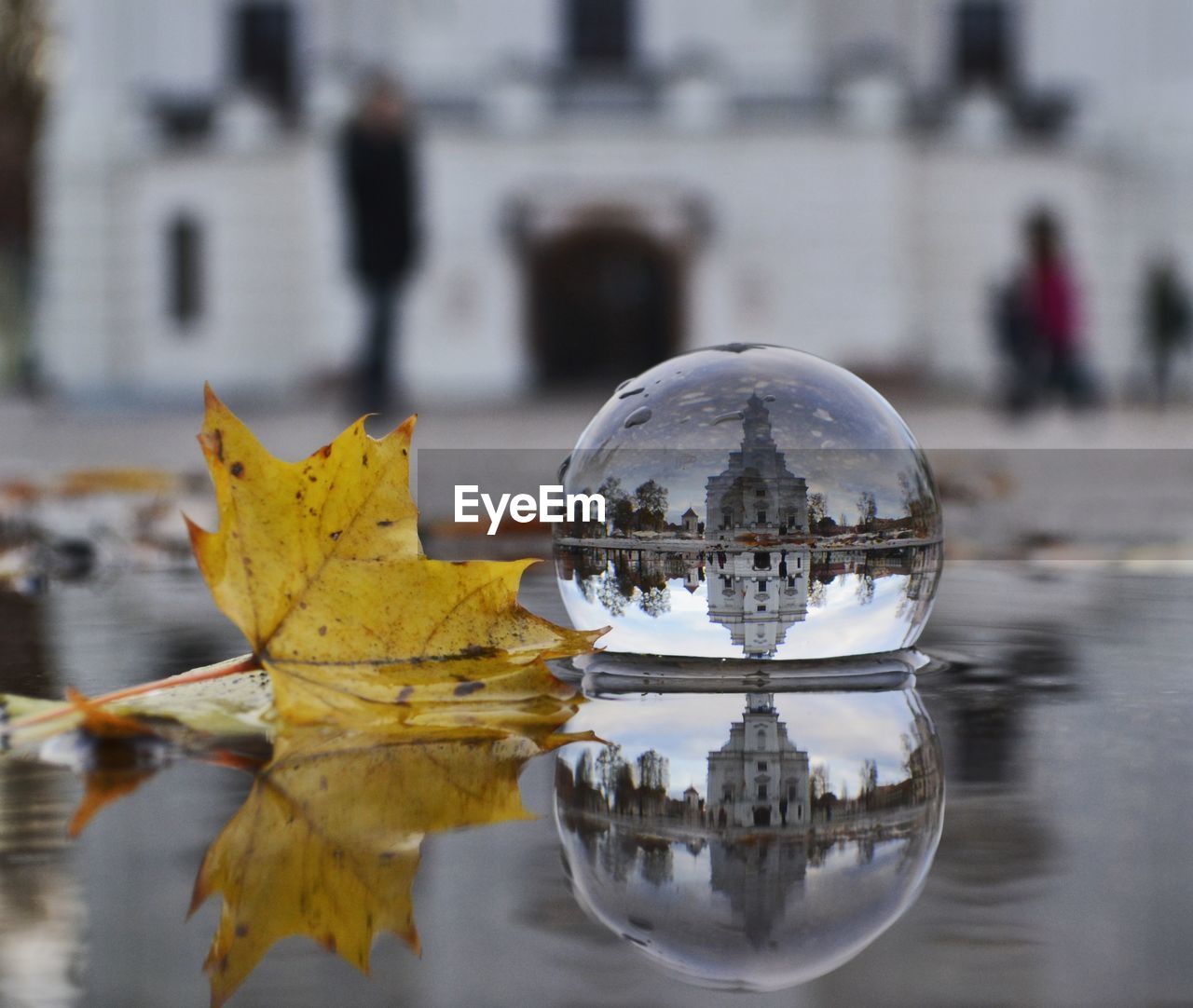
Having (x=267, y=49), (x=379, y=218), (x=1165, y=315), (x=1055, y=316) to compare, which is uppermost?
(x=267, y=49)

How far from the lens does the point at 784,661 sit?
6.64 feet

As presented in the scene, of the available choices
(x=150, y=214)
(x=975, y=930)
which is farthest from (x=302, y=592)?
(x=150, y=214)

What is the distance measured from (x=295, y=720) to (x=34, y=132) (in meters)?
38.4

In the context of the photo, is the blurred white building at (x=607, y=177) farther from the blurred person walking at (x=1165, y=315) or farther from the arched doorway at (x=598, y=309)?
the blurred person walking at (x=1165, y=315)

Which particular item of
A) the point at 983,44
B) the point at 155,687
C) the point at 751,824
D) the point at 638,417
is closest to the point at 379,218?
the point at 638,417

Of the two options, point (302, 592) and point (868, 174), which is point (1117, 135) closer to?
point (868, 174)

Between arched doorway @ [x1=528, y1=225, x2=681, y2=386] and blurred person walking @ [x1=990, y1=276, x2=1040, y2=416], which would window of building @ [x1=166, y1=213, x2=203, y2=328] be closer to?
arched doorway @ [x1=528, y1=225, x2=681, y2=386]

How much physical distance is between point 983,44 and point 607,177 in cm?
692

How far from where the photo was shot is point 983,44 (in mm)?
27531

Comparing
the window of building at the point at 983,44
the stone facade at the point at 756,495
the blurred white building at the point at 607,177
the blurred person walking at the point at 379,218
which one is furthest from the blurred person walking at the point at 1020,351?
the stone facade at the point at 756,495

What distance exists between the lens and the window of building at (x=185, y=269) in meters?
27.3

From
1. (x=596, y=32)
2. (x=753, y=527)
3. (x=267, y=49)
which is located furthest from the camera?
(x=267, y=49)

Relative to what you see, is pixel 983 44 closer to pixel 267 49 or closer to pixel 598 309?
pixel 598 309

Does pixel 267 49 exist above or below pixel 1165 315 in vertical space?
above
